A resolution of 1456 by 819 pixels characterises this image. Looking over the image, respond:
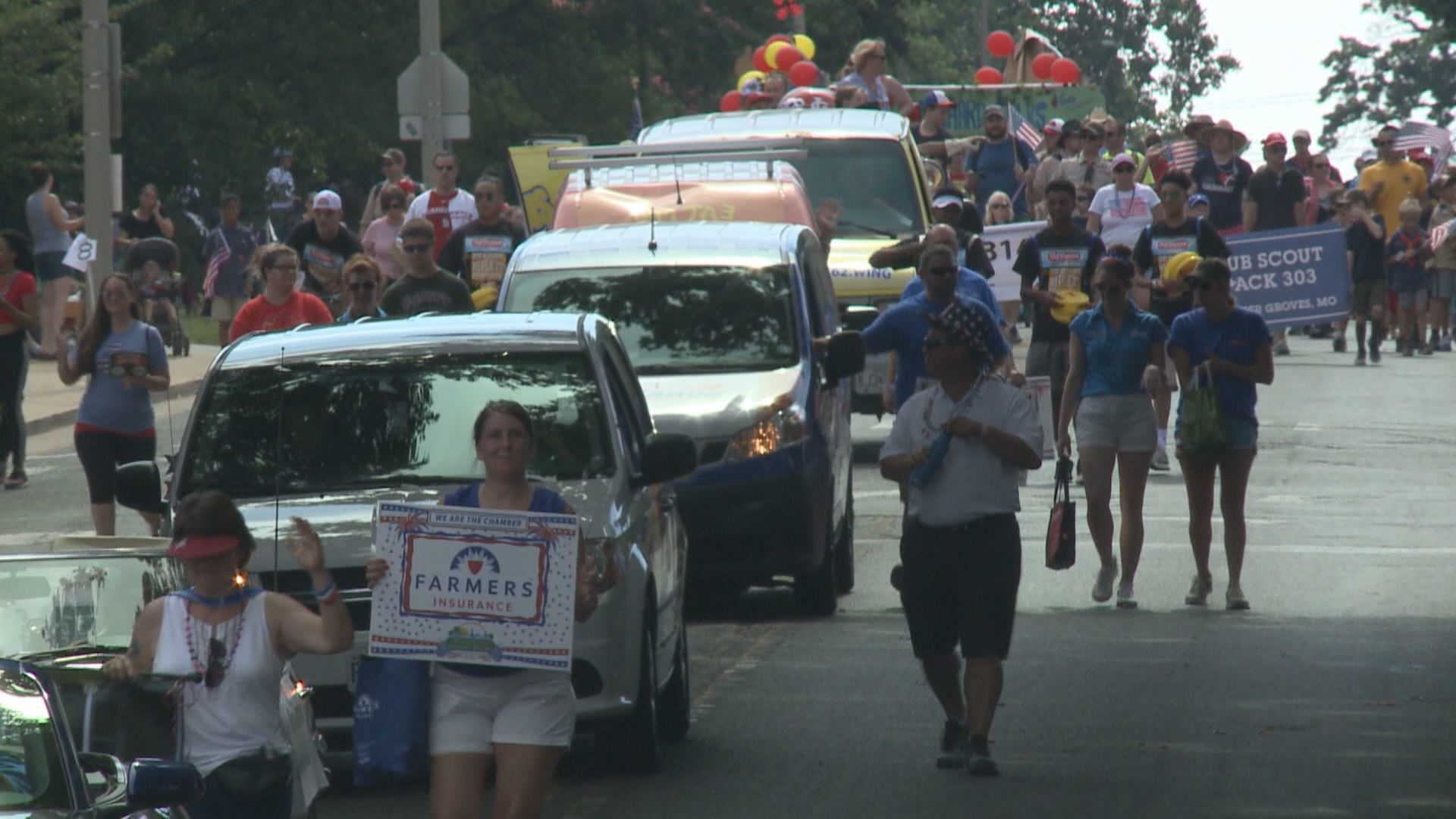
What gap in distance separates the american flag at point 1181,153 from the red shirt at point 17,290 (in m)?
17.2

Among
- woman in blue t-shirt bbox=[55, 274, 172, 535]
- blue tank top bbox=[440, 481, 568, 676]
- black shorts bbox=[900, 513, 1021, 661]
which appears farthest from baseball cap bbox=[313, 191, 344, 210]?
blue tank top bbox=[440, 481, 568, 676]

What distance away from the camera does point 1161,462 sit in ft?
64.2

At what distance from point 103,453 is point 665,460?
5.93 m

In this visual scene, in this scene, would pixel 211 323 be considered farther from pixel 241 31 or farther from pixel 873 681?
pixel 873 681

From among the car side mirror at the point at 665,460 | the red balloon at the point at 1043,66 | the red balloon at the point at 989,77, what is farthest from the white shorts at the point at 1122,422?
the red balloon at the point at 989,77

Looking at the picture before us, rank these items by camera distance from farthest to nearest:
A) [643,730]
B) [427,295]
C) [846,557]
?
[427,295]
[846,557]
[643,730]

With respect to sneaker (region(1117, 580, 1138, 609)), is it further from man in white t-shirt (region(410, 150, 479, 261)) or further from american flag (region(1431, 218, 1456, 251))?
american flag (region(1431, 218, 1456, 251))

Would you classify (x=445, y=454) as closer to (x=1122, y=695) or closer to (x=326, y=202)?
(x=1122, y=695)

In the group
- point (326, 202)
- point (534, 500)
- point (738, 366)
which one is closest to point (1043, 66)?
point (326, 202)

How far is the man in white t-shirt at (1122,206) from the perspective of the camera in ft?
79.2

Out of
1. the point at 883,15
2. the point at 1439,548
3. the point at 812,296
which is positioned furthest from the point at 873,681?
the point at 883,15

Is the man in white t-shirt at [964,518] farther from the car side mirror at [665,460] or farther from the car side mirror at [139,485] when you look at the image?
the car side mirror at [139,485]

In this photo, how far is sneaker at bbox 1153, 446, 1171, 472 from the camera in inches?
766

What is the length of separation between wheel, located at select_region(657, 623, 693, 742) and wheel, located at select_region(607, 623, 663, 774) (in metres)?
0.41
